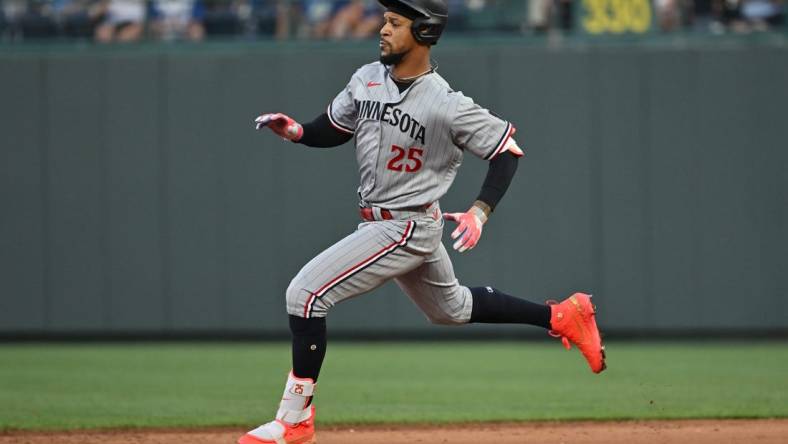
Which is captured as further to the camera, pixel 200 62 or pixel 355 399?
pixel 200 62

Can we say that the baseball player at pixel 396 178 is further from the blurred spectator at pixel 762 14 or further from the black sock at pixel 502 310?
the blurred spectator at pixel 762 14

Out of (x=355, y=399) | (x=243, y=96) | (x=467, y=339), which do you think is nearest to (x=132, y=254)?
(x=243, y=96)

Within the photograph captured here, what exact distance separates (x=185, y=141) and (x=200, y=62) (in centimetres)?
83

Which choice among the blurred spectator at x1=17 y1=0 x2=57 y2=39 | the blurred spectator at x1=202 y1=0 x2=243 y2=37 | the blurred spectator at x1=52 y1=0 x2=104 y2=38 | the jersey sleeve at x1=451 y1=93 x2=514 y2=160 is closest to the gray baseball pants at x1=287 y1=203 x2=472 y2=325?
the jersey sleeve at x1=451 y1=93 x2=514 y2=160

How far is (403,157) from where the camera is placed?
518 centimetres

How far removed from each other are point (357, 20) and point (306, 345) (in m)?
7.28

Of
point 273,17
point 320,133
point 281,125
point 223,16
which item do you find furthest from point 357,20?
point 281,125

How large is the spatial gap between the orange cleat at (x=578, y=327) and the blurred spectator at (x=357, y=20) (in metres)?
6.53

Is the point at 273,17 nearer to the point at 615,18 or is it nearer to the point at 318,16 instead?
the point at 318,16

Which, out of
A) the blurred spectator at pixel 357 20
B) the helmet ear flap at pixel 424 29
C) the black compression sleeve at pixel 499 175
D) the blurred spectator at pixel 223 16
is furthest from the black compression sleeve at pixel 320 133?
the blurred spectator at pixel 223 16

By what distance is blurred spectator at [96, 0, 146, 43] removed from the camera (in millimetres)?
12023

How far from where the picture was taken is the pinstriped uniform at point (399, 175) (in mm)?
5141

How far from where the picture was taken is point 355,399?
8.04m

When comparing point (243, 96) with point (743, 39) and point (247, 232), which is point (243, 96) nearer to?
point (247, 232)
